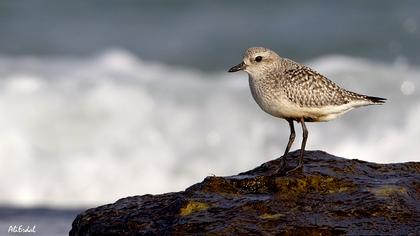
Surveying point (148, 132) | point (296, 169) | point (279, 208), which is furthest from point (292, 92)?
point (148, 132)

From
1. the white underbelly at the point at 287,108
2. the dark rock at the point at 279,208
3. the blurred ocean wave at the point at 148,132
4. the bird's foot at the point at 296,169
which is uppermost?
the blurred ocean wave at the point at 148,132

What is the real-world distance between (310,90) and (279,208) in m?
1.68

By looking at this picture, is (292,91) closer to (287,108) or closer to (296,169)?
(287,108)

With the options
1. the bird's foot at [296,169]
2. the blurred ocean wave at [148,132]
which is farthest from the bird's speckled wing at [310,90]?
the blurred ocean wave at [148,132]

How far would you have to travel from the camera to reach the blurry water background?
1664 centimetres

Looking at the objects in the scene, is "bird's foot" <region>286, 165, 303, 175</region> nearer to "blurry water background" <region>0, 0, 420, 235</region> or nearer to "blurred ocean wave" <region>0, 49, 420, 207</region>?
"blurry water background" <region>0, 0, 420, 235</region>

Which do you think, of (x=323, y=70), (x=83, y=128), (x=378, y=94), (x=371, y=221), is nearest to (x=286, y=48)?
(x=323, y=70)

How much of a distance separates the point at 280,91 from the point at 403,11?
16.1 meters

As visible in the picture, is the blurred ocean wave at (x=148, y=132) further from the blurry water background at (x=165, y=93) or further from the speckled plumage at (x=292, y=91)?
the speckled plumage at (x=292, y=91)

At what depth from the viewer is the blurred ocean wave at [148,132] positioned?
1652 cm

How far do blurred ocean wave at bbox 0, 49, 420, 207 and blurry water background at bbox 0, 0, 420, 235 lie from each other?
25mm

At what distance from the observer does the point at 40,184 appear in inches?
643

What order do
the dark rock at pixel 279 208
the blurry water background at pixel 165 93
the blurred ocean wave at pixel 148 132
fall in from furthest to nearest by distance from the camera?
the blurry water background at pixel 165 93 → the blurred ocean wave at pixel 148 132 → the dark rock at pixel 279 208

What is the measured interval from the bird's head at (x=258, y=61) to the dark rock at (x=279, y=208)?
3.82 feet
